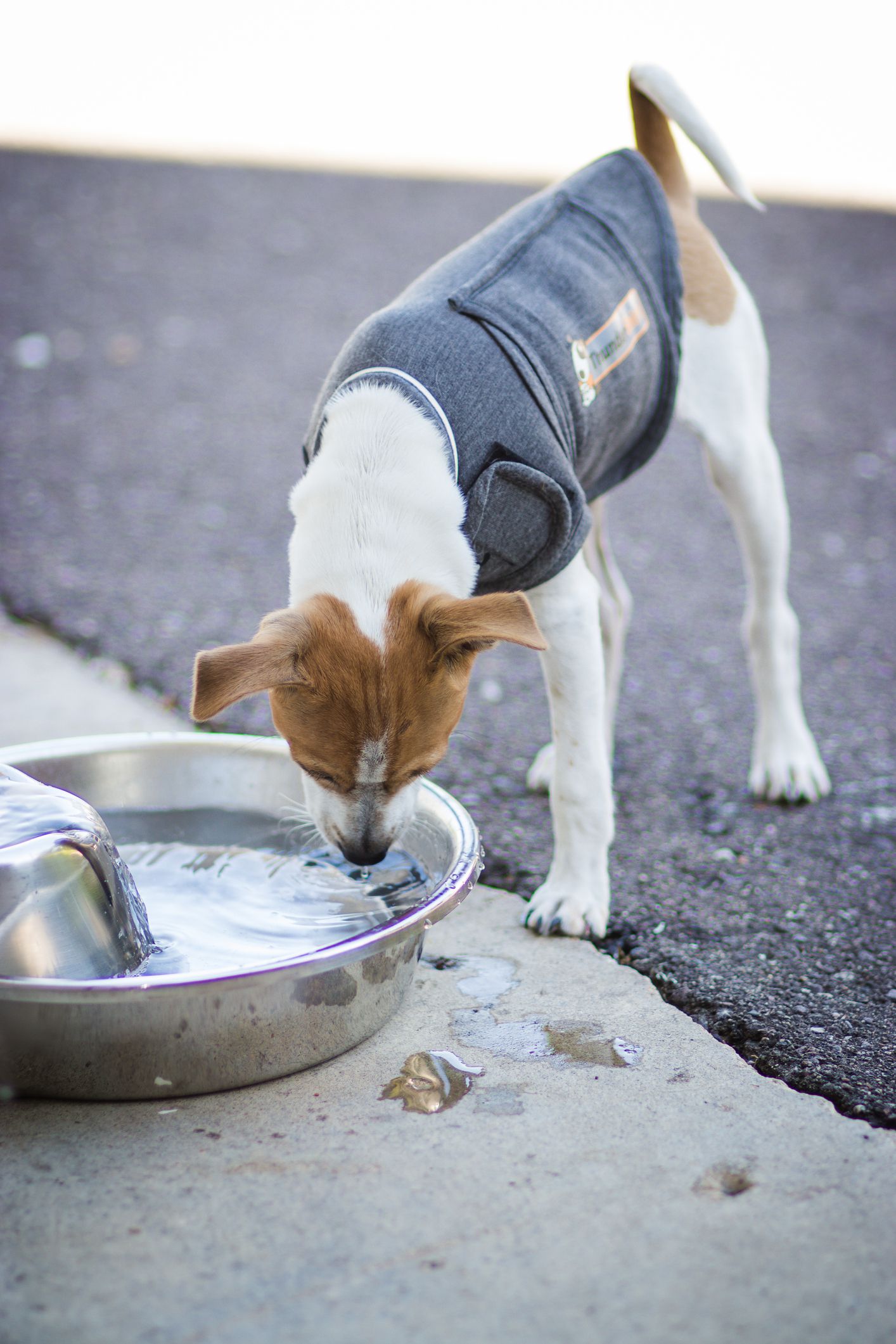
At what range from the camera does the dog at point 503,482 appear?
241 cm

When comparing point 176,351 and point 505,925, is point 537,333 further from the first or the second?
point 176,351

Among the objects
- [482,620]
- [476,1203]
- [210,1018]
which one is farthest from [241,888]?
[476,1203]

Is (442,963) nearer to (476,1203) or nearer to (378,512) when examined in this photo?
(476,1203)

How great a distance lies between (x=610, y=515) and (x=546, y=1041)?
391 centimetres

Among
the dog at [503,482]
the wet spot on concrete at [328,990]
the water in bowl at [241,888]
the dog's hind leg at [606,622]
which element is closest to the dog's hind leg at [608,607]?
the dog's hind leg at [606,622]

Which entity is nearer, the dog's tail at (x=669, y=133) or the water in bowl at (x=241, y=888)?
the water in bowl at (x=241, y=888)

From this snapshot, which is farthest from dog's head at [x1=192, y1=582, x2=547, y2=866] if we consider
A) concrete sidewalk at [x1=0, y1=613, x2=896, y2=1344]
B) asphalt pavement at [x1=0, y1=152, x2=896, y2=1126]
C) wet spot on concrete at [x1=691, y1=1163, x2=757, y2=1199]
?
A: wet spot on concrete at [x1=691, y1=1163, x2=757, y2=1199]

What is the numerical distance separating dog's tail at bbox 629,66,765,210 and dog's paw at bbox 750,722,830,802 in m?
1.51

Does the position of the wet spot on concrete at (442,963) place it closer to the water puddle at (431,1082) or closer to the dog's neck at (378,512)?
the water puddle at (431,1082)

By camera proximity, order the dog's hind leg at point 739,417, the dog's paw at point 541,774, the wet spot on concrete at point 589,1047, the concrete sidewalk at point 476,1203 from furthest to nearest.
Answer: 1. the dog's paw at point 541,774
2. the dog's hind leg at point 739,417
3. the wet spot on concrete at point 589,1047
4. the concrete sidewalk at point 476,1203

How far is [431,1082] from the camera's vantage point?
232 centimetres

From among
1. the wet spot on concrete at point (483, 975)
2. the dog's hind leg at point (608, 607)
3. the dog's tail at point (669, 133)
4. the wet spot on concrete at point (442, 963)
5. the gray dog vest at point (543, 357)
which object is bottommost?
the wet spot on concrete at point (442, 963)

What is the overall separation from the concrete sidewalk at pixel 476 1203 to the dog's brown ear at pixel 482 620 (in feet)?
2.57

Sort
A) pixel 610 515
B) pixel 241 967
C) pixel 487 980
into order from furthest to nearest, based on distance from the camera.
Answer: pixel 610 515 < pixel 487 980 < pixel 241 967
